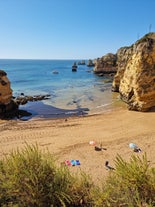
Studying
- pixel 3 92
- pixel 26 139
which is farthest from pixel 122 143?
pixel 3 92

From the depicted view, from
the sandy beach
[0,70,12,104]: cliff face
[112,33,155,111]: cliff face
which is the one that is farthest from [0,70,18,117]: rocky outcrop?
[112,33,155,111]: cliff face

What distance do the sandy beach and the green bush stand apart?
10.8 ft

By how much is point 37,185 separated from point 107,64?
207ft

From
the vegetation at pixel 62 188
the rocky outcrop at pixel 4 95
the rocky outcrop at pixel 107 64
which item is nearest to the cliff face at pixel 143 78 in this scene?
the rocky outcrop at pixel 4 95

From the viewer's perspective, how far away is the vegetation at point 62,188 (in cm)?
459

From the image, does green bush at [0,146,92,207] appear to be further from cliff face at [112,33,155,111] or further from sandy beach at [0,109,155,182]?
cliff face at [112,33,155,111]

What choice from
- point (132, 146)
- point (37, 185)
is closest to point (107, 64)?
point (132, 146)

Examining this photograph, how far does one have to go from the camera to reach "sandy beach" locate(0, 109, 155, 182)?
10422 millimetres

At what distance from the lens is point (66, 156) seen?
10.7 meters

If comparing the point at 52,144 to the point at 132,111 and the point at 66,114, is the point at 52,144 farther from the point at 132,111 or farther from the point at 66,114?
the point at 132,111

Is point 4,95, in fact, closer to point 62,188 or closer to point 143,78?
point 143,78

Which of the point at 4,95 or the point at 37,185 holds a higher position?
the point at 4,95

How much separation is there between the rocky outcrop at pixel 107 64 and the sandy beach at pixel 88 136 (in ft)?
153

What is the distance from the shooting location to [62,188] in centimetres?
492
